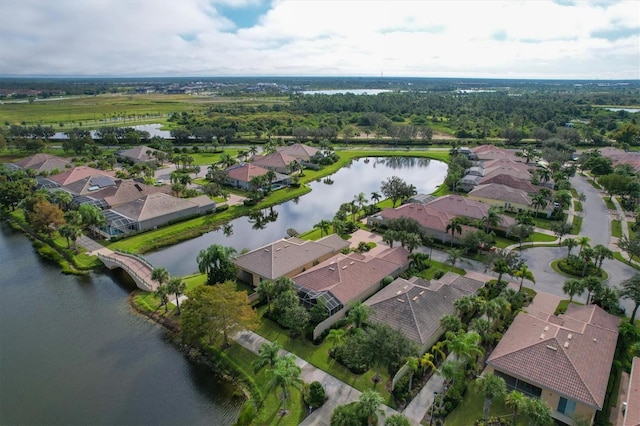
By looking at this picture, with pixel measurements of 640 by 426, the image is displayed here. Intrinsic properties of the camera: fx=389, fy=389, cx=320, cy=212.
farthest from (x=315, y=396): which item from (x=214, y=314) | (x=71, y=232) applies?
(x=71, y=232)

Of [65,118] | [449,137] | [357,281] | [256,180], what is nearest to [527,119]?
[449,137]

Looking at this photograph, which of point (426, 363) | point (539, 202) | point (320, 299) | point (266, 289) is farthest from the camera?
point (539, 202)

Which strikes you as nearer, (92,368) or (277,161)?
(92,368)

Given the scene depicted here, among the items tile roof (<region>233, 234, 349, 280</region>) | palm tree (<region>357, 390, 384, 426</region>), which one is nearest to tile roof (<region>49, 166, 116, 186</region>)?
tile roof (<region>233, 234, 349, 280</region>)

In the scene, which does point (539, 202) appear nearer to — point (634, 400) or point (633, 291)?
point (633, 291)

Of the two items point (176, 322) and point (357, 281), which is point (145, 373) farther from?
point (357, 281)

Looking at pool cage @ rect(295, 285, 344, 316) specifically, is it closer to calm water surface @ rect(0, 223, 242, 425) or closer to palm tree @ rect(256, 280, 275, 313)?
palm tree @ rect(256, 280, 275, 313)

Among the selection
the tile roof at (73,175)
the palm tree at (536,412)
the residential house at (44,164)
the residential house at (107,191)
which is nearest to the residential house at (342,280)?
the palm tree at (536,412)
